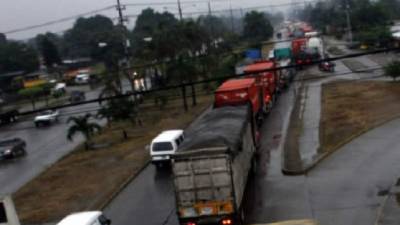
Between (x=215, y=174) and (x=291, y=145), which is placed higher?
(x=215, y=174)

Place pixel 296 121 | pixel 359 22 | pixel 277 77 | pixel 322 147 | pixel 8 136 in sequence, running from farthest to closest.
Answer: pixel 359 22
pixel 8 136
pixel 277 77
pixel 296 121
pixel 322 147

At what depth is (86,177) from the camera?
23281 millimetres

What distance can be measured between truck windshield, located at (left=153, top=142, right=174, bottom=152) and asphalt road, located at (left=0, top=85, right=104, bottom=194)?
3.47m

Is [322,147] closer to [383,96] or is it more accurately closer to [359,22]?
[383,96]

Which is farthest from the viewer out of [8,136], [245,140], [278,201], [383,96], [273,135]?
[8,136]

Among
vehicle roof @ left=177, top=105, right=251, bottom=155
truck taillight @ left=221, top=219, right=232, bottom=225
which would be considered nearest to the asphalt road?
vehicle roof @ left=177, top=105, right=251, bottom=155

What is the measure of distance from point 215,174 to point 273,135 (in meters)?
12.5

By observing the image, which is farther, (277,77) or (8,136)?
(8,136)

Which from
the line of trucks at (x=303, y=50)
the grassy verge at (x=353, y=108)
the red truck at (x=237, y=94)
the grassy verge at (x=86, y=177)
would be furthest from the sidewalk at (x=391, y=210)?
the line of trucks at (x=303, y=50)

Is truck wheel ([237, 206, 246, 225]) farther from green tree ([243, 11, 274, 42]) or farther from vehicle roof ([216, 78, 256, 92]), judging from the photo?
green tree ([243, 11, 274, 42])

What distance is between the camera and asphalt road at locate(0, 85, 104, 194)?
1030 inches

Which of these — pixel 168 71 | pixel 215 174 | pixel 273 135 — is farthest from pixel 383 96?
pixel 215 174

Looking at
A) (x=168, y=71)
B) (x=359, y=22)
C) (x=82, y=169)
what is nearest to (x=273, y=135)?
(x=82, y=169)

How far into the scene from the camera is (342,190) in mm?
17188
